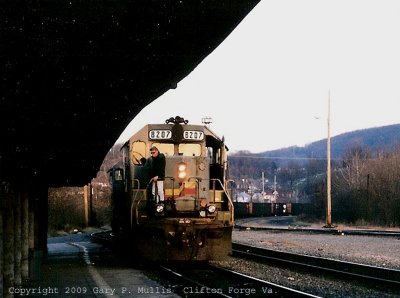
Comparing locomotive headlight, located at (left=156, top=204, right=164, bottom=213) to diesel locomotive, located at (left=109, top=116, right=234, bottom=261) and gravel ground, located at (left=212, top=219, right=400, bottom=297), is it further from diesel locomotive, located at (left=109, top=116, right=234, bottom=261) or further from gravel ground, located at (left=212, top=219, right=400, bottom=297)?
gravel ground, located at (left=212, top=219, right=400, bottom=297)

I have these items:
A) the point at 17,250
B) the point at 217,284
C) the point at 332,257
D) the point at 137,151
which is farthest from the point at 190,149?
the point at 332,257

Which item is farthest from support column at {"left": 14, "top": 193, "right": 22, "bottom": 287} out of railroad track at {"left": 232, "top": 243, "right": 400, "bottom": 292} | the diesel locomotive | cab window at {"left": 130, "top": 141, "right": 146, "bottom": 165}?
railroad track at {"left": 232, "top": 243, "right": 400, "bottom": 292}

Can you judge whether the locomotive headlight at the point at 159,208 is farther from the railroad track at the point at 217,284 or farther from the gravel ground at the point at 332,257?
the gravel ground at the point at 332,257

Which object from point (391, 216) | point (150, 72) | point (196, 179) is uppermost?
point (150, 72)

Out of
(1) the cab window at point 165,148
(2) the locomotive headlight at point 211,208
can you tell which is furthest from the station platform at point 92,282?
(1) the cab window at point 165,148

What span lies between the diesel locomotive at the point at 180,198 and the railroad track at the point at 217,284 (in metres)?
0.56

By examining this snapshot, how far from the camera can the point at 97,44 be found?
4820 millimetres

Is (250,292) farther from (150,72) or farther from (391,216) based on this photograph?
(391,216)

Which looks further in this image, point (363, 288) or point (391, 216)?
point (391, 216)

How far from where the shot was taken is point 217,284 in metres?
12.7

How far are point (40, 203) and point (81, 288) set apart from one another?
1143 cm

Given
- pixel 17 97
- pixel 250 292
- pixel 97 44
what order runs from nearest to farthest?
pixel 97 44 → pixel 17 97 → pixel 250 292

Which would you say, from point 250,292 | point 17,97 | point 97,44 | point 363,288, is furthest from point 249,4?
point 363,288

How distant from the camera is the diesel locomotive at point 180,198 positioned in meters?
14.4
